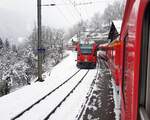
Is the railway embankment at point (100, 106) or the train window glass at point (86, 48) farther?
the train window glass at point (86, 48)

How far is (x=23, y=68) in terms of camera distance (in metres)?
46.9

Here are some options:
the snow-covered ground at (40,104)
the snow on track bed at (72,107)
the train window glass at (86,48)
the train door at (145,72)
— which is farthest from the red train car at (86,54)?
the train door at (145,72)

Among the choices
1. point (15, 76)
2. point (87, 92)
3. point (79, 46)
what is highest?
point (79, 46)

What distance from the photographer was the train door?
1.83 meters

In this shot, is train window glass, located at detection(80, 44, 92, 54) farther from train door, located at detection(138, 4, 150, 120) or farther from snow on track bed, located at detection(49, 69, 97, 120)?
train door, located at detection(138, 4, 150, 120)

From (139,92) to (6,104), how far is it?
8648 millimetres

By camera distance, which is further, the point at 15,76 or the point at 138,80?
the point at 15,76

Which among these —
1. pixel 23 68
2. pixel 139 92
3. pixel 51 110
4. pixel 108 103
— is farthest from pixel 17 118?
pixel 23 68

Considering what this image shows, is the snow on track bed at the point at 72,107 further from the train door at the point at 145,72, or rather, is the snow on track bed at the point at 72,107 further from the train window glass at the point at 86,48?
the train window glass at the point at 86,48

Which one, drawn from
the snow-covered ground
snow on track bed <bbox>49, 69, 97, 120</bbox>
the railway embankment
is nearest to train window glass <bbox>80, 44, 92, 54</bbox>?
the snow-covered ground

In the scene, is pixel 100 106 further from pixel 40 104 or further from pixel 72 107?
pixel 40 104

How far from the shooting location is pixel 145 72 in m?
1.90

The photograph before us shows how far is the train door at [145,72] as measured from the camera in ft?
6.00

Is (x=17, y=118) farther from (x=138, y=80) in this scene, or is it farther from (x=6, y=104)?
(x=138, y=80)
